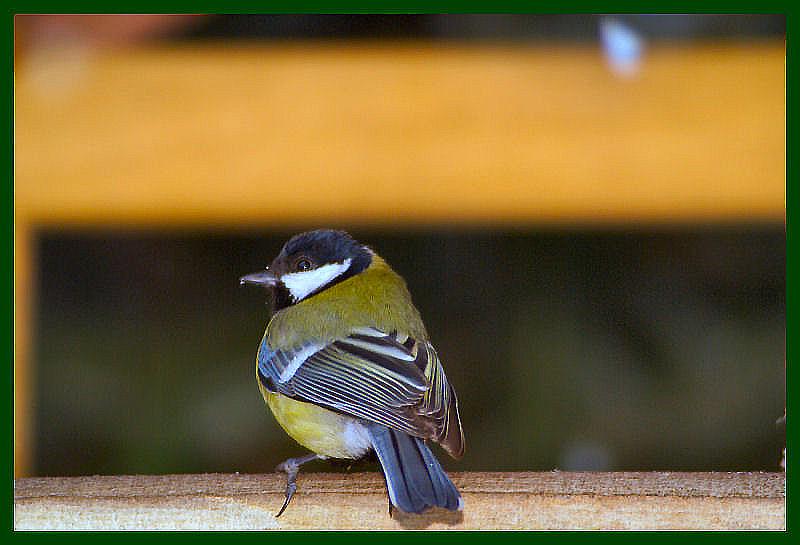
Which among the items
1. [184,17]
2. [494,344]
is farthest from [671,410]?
[184,17]

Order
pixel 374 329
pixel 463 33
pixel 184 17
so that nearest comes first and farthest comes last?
pixel 374 329 → pixel 184 17 → pixel 463 33

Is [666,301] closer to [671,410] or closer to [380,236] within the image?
[671,410]

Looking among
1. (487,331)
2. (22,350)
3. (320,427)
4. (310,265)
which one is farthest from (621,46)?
(22,350)

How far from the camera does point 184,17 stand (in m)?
1.70

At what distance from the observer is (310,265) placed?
127 cm

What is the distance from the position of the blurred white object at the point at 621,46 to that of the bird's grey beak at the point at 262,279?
77 cm

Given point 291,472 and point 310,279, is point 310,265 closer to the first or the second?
point 310,279

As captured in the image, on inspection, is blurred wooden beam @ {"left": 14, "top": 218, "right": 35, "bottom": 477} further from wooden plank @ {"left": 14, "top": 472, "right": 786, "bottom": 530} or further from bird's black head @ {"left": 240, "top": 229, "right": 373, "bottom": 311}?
bird's black head @ {"left": 240, "top": 229, "right": 373, "bottom": 311}

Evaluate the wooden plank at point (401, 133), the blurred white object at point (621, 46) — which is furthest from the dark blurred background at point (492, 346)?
the blurred white object at point (621, 46)

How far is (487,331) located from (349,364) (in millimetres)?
677

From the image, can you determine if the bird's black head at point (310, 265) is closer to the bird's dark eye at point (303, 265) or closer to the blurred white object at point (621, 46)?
the bird's dark eye at point (303, 265)

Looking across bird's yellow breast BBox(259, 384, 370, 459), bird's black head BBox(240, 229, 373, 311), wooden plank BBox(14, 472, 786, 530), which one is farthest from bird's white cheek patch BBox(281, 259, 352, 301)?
wooden plank BBox(14, 472, 786, 530)

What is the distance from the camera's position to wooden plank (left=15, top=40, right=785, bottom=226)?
1.69m

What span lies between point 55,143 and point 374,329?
749 millimetres
